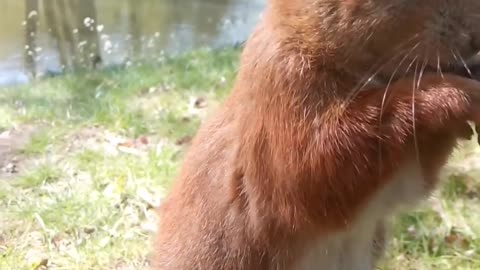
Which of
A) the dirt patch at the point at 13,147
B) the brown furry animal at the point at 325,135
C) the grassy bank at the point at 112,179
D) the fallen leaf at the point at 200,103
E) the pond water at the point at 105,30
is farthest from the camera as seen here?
the pond water at the point at 105,30

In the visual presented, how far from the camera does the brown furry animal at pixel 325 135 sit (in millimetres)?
1868

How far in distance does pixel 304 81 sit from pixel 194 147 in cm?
68

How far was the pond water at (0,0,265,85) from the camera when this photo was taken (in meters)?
8.76

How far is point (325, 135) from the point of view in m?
2.07

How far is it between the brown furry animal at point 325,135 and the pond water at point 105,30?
5.56 metres

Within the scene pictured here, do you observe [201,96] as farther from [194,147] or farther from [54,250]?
[194,147]

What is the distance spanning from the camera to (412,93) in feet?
6.31

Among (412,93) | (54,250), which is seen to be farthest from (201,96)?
(412,93)

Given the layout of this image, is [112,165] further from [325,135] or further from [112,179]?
[325,135]

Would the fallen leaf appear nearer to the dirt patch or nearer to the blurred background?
the blurred background

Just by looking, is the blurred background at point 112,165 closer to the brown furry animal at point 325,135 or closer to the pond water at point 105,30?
the pond water at point 105,30

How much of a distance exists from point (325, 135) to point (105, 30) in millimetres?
8433

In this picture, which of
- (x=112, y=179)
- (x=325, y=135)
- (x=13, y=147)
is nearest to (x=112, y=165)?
(x=112, y=179)

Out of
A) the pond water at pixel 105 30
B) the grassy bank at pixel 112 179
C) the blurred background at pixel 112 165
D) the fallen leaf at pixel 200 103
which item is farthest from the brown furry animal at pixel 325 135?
the pond water at pixel 105 30
